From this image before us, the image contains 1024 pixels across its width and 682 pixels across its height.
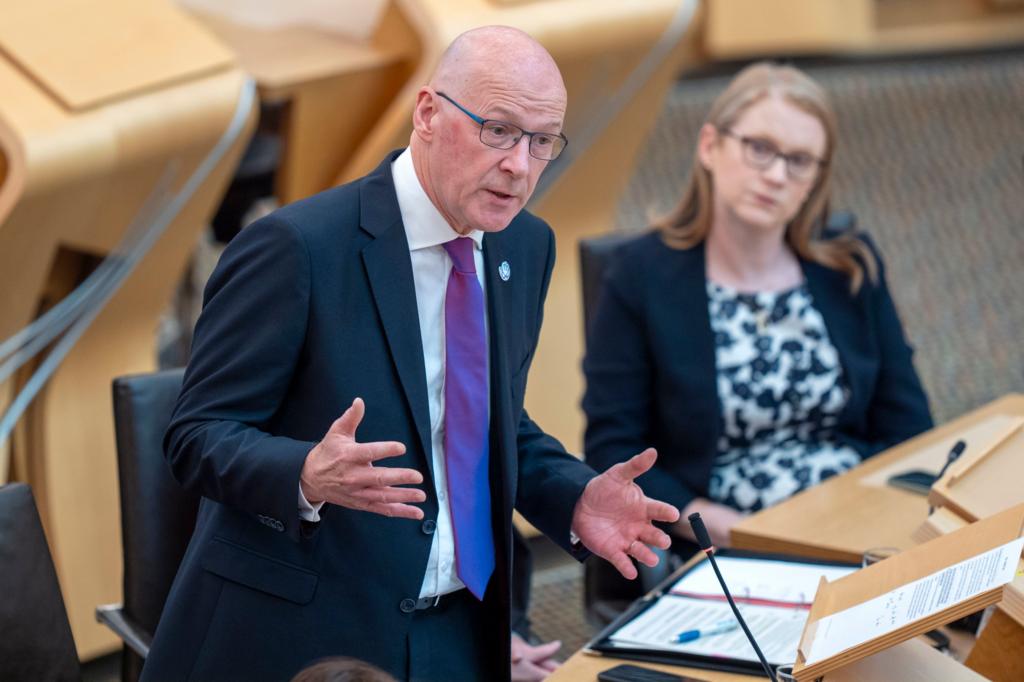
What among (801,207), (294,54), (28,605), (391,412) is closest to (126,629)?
(28,605)

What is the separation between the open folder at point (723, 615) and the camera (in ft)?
5.66

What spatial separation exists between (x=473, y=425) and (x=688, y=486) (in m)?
1.05

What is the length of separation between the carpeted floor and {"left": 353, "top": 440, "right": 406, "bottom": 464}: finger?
7.06 ft

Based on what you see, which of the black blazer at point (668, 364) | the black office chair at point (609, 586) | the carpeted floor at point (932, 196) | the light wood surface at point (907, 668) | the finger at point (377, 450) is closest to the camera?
the finger at point (377, 450)

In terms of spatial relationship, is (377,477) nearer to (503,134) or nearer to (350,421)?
(350,421)

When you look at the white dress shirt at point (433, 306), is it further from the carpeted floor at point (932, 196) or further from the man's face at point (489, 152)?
the carpeted floor at point (932, 196)

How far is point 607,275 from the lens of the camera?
269 centimetres

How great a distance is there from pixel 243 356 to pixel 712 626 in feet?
2.38

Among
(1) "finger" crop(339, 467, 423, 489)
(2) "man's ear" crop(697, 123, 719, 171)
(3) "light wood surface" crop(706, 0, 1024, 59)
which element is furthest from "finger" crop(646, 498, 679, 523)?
(3) "light wood surface" crop(706, 0, 1024, 59)

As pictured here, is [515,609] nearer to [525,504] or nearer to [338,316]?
[525,504]

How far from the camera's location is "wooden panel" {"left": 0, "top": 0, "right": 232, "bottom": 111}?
270 centimetres

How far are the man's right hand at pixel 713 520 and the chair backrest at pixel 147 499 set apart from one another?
92 cm

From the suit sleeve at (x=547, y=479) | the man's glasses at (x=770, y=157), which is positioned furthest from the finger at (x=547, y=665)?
the man's glasses at (x=770, y=157)

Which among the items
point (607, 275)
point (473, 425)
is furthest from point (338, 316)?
point (607, 275)
